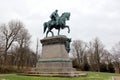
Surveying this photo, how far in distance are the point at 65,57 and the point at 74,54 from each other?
37.9 m

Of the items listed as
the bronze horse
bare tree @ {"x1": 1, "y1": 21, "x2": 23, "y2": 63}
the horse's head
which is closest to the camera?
the bronze horse

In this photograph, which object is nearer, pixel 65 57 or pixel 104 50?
pixel 65 57

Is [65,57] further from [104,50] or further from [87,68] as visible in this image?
[104,50]

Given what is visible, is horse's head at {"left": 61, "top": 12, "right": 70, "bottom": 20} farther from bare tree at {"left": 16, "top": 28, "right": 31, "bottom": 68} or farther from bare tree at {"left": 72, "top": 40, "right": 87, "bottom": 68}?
bare tree at {"left": 72, "top": 40, "right": 87, "bottom": 68}

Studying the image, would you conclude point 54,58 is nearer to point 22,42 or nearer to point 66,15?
point 66,15

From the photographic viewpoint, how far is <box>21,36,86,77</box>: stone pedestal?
74.1 ft

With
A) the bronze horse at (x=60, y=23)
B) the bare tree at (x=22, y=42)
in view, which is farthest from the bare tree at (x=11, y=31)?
the bronze horse at (x=60, y=23)

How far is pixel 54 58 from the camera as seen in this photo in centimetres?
2388

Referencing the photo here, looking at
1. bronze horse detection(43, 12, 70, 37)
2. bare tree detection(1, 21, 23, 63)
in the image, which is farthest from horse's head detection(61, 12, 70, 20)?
bare tree detection(1, 21, 23, 63)

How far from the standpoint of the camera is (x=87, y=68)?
168 feet

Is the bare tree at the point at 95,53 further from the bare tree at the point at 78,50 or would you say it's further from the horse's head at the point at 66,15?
the horse's head at the point at 66,15

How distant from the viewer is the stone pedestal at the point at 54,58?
74.1 feet

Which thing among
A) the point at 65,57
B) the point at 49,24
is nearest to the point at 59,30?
the point at 49,24

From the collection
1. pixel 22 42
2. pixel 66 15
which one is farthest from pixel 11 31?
pixel 66 15
